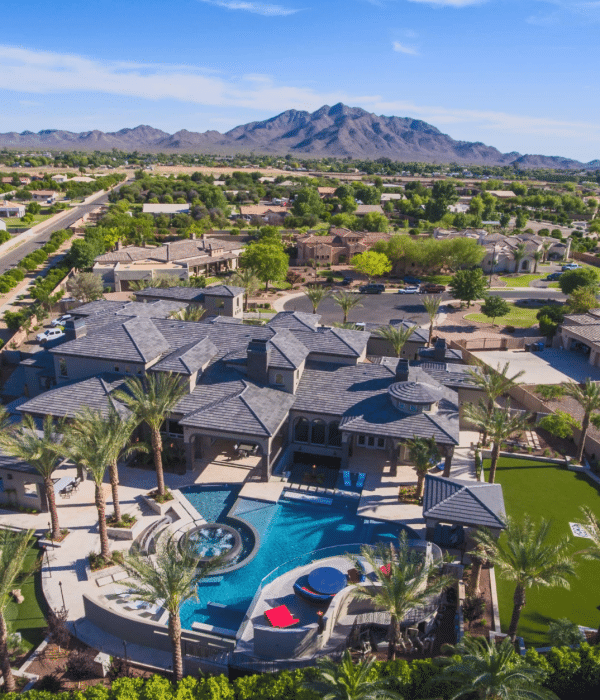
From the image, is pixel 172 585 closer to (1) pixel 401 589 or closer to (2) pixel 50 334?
(1) pixel 401 589

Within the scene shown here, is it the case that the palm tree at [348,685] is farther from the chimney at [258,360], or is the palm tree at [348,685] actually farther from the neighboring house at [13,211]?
the neighboring house at [13,211]

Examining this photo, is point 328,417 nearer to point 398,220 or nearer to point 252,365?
point 252,365

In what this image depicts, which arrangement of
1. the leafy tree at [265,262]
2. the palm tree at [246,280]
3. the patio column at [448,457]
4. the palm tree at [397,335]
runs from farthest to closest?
1. the leafy tree at [265,262]
2. the palm tree at [246,280]
3. the palm tree at [397,335]
4. the patio column at [448,457]

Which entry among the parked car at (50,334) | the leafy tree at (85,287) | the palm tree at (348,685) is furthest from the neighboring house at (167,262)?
the palm tree at (348,685)

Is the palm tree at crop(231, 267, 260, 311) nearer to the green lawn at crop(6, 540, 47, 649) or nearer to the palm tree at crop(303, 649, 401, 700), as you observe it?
the green lawn at crop(6, 540, 47, 649)

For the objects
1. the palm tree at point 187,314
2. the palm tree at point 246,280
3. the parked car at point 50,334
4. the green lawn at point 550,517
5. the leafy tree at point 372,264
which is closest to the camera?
the green lawn at point 550,517
